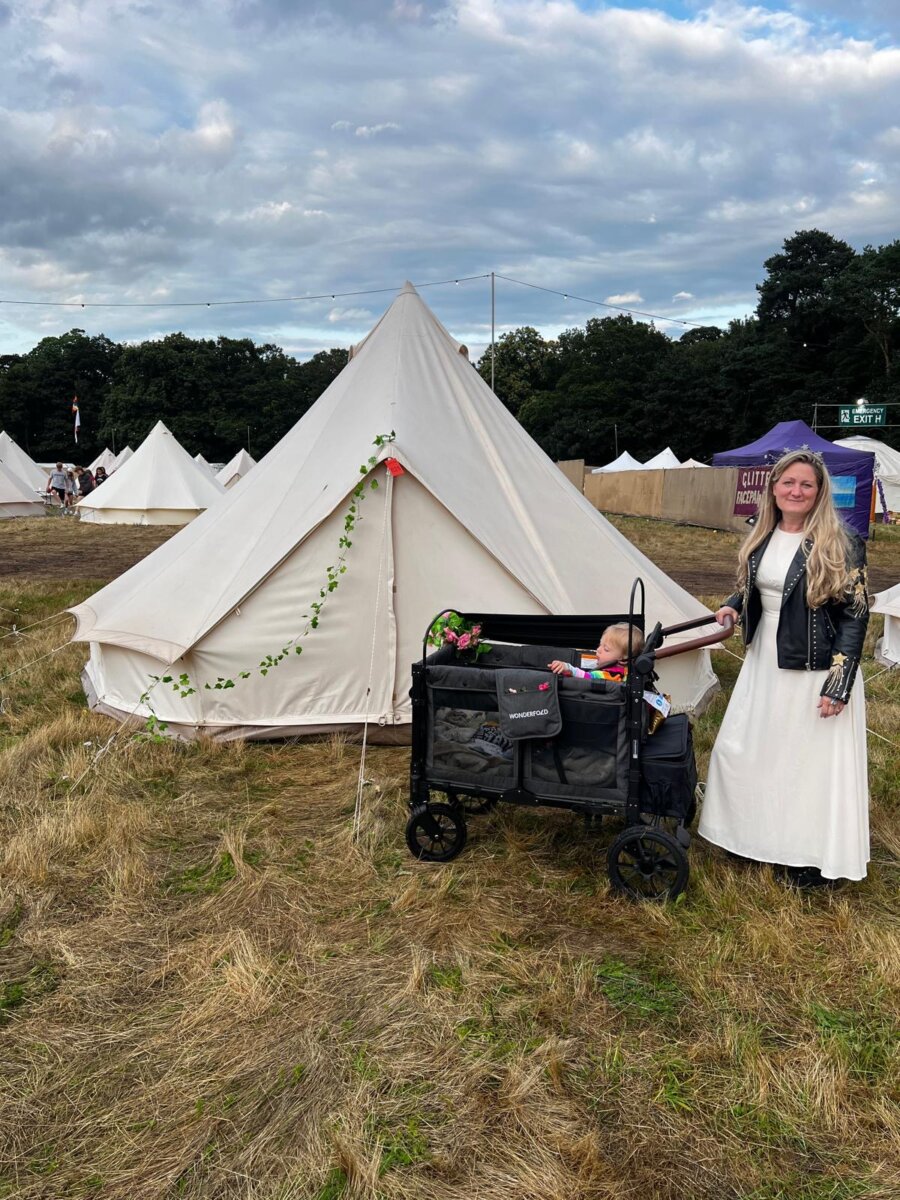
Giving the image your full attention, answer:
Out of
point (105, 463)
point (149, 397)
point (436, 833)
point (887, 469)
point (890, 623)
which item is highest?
point (149, 397)

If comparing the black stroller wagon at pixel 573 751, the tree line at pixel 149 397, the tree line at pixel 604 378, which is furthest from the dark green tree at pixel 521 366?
the black stroller wagon at pixel 573 751

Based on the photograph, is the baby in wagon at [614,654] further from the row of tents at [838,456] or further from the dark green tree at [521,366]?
the dark green tree at [521,366]

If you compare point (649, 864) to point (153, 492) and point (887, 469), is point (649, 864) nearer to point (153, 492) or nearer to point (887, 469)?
point (153, 492)

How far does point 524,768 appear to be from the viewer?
301 centimetres

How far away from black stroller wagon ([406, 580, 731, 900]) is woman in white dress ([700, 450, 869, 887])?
0.59 ft

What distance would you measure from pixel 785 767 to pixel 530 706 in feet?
3.15

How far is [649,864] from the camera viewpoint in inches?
118

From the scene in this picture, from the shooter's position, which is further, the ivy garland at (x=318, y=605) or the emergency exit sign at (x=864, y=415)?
the emergency exit sign at (x=864, y=415)

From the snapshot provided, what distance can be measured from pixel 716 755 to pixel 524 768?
0.76 m

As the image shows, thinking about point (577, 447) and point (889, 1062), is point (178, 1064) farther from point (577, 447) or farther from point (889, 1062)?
point (577, 447)

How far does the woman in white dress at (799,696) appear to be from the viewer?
2816mm

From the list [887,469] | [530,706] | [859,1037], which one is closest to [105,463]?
[887,469]

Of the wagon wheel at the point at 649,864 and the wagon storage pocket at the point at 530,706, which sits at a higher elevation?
the wagon storage pocket at the point at 530,706

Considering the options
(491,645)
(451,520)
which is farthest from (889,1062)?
(451,520)
